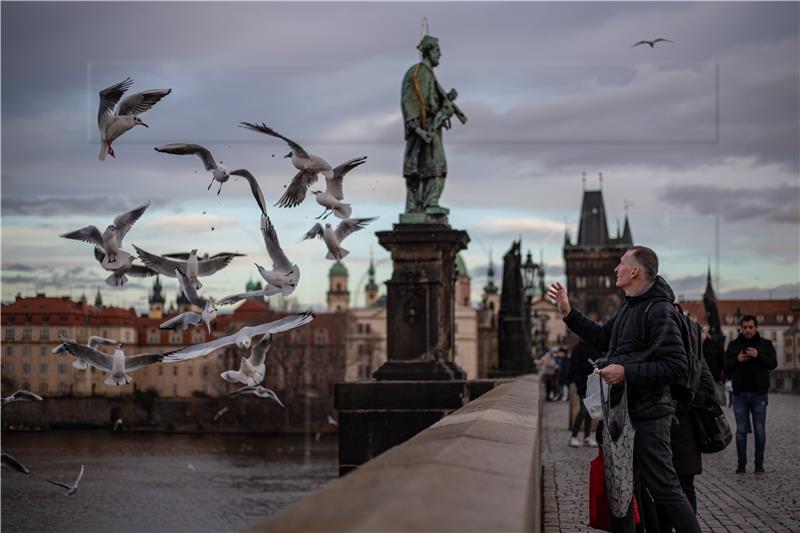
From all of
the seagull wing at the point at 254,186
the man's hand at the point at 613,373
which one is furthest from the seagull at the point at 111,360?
the man's hand at the point at 613,373

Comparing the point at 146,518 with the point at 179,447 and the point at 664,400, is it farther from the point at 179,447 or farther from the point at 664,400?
the point at 179,447

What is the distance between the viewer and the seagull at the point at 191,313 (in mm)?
7464

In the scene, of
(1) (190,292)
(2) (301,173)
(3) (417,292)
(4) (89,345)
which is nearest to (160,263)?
(1) (190,292)

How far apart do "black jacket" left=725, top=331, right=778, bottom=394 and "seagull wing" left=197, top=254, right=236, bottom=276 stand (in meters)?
5.22

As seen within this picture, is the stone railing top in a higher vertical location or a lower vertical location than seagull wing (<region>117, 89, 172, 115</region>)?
lower

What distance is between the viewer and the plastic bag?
5.78 m

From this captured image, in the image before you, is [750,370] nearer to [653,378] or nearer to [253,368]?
[253,368]

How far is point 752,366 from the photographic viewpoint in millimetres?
11344

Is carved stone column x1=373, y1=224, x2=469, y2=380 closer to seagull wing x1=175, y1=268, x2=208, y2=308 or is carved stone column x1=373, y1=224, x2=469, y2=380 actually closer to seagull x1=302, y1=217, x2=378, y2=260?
seagull x1=302, y1=217, x2=378, y2=260

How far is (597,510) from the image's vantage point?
5598 mm

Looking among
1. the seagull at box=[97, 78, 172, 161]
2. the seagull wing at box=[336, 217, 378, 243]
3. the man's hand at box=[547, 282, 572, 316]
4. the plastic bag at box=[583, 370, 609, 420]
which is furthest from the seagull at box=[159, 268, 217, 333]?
the plastic bag at box=[583, 370, 609, 420]

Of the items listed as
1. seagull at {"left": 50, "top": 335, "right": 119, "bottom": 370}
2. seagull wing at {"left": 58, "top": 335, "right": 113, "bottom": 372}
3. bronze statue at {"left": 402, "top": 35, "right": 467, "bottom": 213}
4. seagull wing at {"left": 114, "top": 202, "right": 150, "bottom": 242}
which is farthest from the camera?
bronze statue at {"left": 402, "top": 35, "right": 467, "bottom": 213}

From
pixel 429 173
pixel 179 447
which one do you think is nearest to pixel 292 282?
pixel 429 173

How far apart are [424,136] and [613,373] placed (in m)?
8.27
